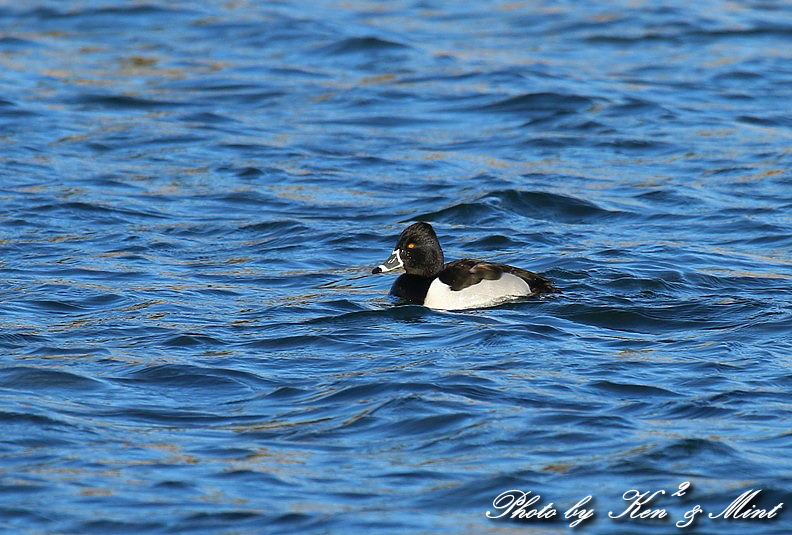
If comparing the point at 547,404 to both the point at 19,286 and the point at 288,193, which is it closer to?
the point at 19,286

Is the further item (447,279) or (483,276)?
(447,279)

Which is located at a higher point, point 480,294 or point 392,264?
point 392,264

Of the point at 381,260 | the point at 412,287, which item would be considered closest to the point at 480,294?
the point at 412,287

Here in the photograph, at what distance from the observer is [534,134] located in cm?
1848

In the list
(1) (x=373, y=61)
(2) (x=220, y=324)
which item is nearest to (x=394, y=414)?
(2) (x=220, y=324)

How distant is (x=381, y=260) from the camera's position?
44.4 feet

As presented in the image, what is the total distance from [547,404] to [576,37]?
607 inches

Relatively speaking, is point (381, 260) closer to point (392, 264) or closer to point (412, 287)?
point (392, 264)

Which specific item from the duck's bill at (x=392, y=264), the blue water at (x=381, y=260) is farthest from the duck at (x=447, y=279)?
the blue water at (x=381, y=260)

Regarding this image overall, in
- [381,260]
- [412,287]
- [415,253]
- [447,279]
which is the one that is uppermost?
[415,253]

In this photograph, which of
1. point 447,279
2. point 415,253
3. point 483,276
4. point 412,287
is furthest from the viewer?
point 415,253

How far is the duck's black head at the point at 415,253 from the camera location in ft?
39.8

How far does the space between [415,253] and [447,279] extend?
1.65ft

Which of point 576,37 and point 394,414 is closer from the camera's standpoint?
point 394,414
